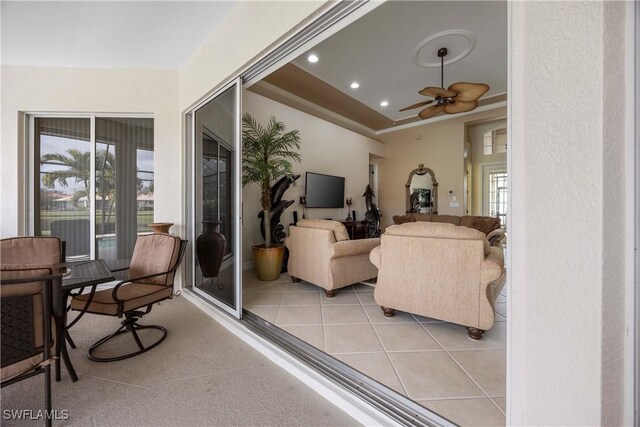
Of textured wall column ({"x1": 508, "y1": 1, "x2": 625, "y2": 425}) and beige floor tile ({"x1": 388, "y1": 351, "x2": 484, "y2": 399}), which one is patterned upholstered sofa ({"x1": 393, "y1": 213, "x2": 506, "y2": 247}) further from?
textured wall column ({"x1": 508, "y1": 1, "x2": 625, "y2": 425})

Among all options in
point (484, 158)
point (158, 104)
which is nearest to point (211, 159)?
point (158, 104)

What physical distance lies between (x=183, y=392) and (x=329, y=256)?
1.76m

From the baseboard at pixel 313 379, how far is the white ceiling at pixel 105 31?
2.82 metres

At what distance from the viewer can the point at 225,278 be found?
267 cm

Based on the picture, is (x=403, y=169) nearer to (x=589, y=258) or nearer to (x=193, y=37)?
(x=193, y=37)

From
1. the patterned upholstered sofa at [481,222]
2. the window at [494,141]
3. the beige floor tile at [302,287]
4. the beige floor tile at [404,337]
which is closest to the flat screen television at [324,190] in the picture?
the patterned upholstered sofa at [481,222]

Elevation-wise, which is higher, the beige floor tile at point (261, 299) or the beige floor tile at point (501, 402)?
the beige floor tile at point (261, 299)

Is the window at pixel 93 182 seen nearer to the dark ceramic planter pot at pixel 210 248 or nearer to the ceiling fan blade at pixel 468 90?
the dark ceramic planter pot at pixel 210 248

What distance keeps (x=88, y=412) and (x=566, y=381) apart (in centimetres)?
216

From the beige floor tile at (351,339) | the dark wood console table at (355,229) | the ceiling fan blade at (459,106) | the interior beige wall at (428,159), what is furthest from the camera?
the interior beige wall at (428,159)

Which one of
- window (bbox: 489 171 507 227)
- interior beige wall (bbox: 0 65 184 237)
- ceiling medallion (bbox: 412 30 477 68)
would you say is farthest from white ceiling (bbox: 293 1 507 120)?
window (bbox: 489 171 507 227)

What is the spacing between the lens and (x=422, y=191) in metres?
6.72

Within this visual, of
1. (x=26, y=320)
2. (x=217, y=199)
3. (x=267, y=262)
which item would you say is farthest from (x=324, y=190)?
(x=26, y=320)

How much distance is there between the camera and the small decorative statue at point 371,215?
22.2 ft
